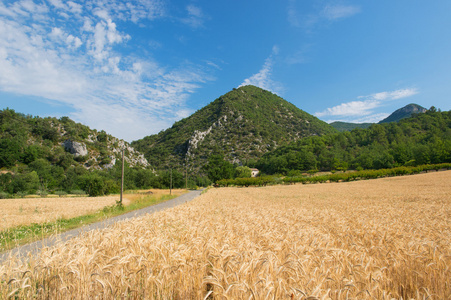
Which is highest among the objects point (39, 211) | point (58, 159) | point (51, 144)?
point (51, 144)

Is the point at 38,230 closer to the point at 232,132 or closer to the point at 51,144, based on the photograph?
the point at 51,144

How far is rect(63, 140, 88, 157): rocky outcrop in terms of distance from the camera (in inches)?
3883

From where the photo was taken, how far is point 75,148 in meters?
99.1

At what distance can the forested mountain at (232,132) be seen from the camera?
137375mm

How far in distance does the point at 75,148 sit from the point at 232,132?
88.0m

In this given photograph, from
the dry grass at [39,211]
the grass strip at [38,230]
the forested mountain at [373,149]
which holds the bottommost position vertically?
the dry grass at [39,211]

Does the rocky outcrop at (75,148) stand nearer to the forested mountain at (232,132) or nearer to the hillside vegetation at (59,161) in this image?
the hillside vegetation at (59,161)

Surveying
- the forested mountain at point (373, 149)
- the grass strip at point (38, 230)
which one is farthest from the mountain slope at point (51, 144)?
the grass strip at point (38, 230)

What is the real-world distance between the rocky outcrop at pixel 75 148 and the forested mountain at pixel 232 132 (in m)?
42.7

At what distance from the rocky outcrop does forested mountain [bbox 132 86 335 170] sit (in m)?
42.7

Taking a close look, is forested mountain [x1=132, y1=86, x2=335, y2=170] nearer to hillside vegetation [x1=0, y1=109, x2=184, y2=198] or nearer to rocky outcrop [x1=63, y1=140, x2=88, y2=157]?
hillside vegetation [x1=0, y1=109, x2=184, y2=198]

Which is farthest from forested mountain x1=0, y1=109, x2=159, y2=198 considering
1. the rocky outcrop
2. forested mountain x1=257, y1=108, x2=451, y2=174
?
forested mountain x1=257, y1=108, x2=451, y2=174

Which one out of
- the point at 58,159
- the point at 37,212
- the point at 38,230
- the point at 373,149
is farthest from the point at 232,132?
the point at 38,230

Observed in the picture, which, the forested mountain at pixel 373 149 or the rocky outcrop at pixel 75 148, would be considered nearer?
the forested mountain at pixel 373 149
